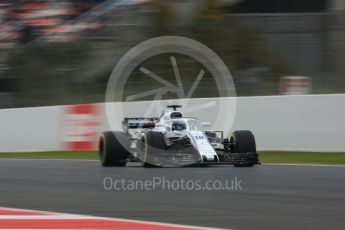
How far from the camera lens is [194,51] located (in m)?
21.1

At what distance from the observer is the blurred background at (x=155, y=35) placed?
1802cm

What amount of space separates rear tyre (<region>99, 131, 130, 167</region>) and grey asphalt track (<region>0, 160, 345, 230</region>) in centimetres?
72

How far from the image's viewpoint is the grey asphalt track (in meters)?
6.30

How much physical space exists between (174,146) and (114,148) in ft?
3.43

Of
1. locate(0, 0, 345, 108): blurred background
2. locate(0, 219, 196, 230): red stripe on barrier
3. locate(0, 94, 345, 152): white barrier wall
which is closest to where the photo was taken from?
locate(0, 219, 196, 230): red stripe on barrier

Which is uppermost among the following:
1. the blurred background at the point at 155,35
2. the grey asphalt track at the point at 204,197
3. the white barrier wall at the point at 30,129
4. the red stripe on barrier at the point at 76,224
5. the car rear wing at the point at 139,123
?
the blurred background at the point at 155,35

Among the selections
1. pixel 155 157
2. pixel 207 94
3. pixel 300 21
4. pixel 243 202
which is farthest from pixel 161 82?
pixel 243 202

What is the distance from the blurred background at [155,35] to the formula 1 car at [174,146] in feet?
15.2

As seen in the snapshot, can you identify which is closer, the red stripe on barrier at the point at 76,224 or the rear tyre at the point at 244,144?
the red stripe on barrier at the point at 76,224

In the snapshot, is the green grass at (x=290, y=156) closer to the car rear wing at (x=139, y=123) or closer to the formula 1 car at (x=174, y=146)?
the formula 1 car at (x=174, y=146)

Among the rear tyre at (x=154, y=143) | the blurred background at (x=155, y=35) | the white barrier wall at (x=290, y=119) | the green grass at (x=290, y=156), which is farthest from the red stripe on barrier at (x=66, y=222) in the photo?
the blurred background at (x=155, y=35)

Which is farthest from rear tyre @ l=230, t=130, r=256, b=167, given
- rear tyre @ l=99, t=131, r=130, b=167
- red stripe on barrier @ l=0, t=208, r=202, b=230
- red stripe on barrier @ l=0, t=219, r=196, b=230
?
red stripe on barrier @ l=0, t=219, r=196, b=230

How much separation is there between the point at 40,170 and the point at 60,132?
5806 mm

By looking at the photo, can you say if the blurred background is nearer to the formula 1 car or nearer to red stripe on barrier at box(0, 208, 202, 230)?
the formula 1 car
